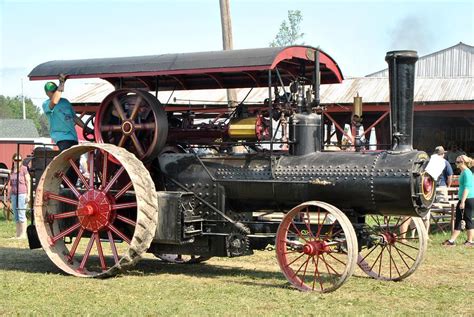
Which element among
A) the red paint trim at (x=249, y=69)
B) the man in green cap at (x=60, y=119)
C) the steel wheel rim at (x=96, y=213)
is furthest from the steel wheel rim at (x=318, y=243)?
the man in green cap at (x=60, y=119)

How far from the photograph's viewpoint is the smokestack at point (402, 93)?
24.6 feet

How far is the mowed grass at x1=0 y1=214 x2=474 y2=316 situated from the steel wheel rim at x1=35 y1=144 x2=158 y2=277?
26 centimetres

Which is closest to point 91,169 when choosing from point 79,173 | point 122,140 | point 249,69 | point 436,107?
point 79,173

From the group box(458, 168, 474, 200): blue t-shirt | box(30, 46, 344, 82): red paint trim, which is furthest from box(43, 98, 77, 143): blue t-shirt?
box(458, 168, 474, 200): blue t-shirt

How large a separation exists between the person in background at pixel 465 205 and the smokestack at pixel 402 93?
4.58 metres

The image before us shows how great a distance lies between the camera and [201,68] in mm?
7906

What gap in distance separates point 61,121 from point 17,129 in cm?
4150

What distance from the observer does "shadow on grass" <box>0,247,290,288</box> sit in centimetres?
827

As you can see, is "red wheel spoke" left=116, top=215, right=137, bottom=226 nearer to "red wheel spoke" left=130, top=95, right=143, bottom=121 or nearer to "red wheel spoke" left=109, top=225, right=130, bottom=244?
"red wheel spoke" left=109, top=225, right=130, bottom=244

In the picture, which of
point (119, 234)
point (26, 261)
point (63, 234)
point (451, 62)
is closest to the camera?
point (119, 234)

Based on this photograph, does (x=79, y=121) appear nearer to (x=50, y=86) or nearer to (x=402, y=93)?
(x=50, y=86)

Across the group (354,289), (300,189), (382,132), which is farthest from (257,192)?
(382,132)

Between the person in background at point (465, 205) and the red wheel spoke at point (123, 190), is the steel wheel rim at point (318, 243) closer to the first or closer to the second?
the red wheel spoke at point (123, 190)

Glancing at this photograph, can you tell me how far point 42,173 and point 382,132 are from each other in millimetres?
12039
